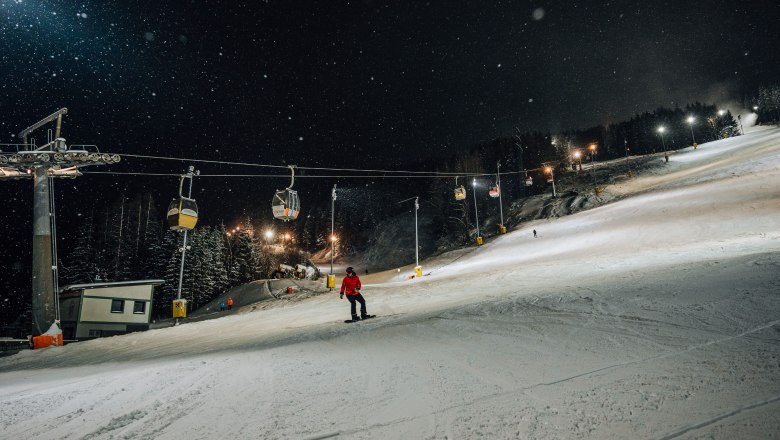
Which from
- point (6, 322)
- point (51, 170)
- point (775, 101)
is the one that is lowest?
point (6, 322)

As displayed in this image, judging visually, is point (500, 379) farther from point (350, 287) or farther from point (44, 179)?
point (44, 179)

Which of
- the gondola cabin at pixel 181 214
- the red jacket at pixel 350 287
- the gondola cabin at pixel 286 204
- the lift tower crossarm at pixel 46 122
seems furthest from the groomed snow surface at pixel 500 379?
the lift tower crossarm at pixel 46 122

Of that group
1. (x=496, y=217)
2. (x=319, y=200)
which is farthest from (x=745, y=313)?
(x=319, y=200)

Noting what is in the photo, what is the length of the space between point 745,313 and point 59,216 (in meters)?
88.2

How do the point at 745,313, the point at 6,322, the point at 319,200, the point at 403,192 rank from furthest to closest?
the point at 319,200, the point at 403,192, the point at 6,322, the point at 745,313

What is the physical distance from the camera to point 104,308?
3234cm

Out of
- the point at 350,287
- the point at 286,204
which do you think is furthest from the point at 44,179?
the point at 350,287

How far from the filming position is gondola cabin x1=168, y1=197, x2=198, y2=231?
17703 millimetres

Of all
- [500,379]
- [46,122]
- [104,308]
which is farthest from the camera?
[104,308]

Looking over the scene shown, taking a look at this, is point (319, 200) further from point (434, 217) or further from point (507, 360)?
Result: point (507, 360)

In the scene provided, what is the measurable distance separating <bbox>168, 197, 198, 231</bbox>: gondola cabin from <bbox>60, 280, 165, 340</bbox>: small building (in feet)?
64.8

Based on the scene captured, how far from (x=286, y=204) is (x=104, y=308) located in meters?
25.3

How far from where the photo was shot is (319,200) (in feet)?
424

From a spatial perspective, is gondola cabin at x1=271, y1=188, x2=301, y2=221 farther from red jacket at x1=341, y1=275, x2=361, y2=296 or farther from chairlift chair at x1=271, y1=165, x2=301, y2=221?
red jacket at x1=341, y1=275, x2=361, y2=296
